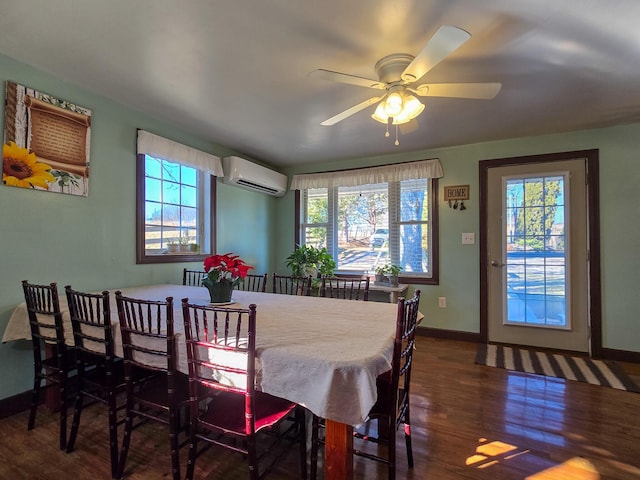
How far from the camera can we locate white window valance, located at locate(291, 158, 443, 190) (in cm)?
391

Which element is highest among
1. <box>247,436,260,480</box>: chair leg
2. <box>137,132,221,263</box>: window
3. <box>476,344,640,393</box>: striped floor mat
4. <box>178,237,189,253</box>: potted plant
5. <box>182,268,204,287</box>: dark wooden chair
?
<box>137,132,221,263</box>: window

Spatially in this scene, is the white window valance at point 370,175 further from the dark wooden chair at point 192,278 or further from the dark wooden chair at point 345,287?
the dark wooden chair at point 192,278

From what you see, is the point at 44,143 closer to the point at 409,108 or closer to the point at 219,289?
the point at 219,289

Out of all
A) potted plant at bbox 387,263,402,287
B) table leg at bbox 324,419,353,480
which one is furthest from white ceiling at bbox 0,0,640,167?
table leg at bbox 324,419,353,480

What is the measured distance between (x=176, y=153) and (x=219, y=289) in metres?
1.78

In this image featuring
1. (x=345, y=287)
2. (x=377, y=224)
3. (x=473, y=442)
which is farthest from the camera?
(x=377, y=224)

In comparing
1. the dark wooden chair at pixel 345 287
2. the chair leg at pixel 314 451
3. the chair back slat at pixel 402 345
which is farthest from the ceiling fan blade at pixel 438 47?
the chair leg at pixel 314 451

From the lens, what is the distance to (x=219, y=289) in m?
2.10

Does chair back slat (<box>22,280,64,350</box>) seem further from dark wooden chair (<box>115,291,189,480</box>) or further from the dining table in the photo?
dark wooden chair (<box>115,291,189,480</box>)

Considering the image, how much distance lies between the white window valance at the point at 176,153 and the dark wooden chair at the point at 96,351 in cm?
165

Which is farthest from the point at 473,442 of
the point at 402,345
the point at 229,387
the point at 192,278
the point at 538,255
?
the point at 192,278

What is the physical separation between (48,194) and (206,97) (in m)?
1.39

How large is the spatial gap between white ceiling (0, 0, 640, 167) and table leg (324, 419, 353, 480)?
77.0 inches

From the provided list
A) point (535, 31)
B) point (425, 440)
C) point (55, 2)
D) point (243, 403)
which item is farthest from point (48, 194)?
point (535, 31)
